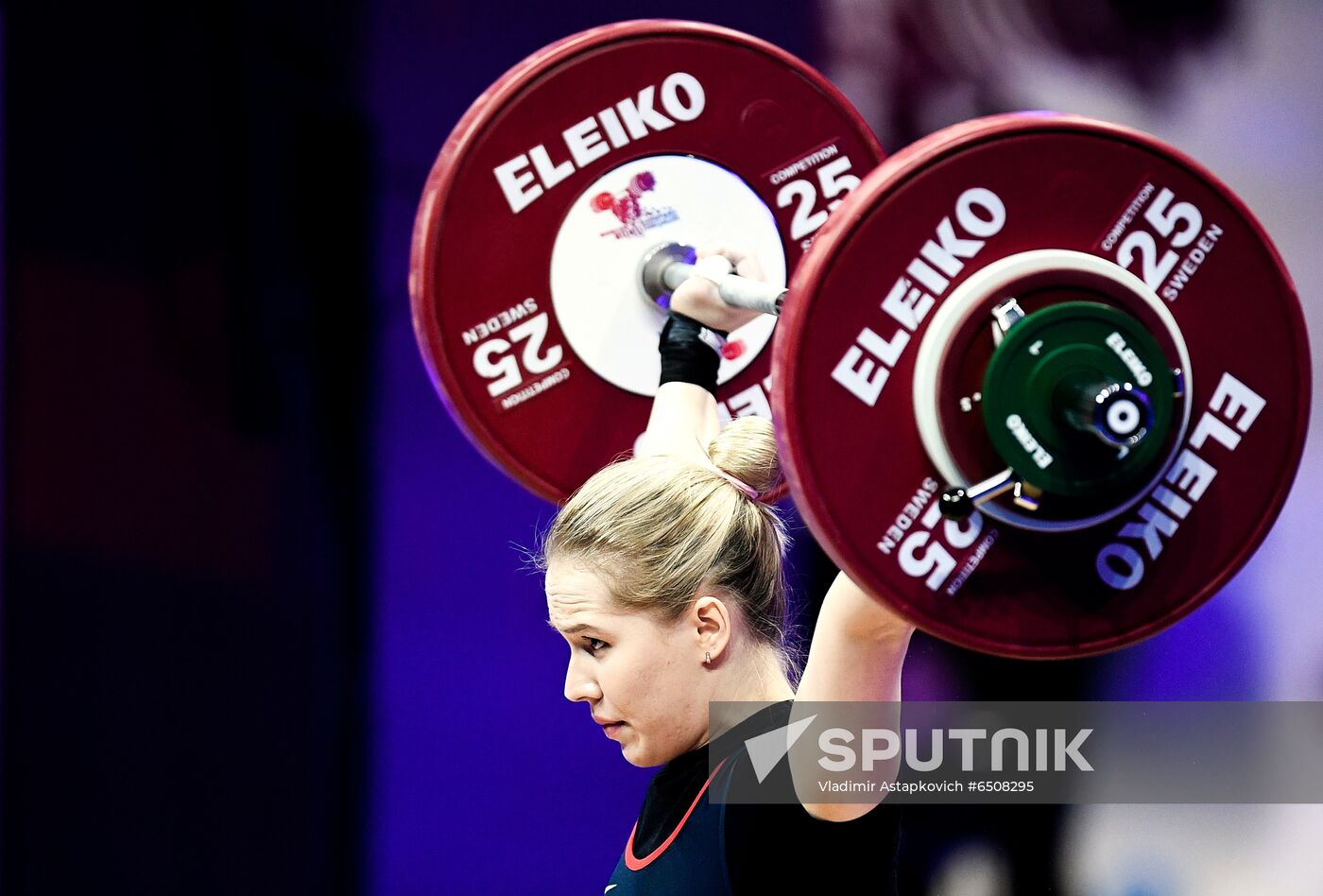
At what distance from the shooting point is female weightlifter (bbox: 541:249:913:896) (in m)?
1.53

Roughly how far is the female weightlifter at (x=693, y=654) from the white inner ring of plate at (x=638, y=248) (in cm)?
33

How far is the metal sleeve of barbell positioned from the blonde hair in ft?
0.69

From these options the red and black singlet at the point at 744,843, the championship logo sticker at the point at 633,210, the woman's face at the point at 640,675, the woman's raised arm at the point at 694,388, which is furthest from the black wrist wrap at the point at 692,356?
the red and black singlet at the point at 744,843

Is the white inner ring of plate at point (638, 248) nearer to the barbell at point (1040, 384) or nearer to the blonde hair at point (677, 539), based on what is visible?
the blonde hair at point (677, 539)

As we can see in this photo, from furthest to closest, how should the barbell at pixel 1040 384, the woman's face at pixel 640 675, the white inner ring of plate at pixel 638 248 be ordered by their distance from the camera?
1. the white inner ring of plate at pixel 638 248
2. the woman's face at pixel 640 675
3. the barbell at pixel 1040 384

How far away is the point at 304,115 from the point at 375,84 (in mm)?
190

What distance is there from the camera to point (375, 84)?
3.47 meters

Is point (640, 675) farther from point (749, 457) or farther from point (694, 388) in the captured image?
point (694, 388)

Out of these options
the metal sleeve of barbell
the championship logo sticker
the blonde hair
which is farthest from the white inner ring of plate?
the blonde hair

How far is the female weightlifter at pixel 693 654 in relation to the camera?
153 centimetres

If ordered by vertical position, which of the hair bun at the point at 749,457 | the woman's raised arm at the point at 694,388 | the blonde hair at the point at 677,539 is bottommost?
the blonde hair at the point at 677,539

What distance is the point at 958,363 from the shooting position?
4.54 feet

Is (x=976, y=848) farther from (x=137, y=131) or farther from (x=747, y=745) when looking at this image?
(x=137, y=131)

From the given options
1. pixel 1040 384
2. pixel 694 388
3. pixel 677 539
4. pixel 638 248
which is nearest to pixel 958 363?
pixel 1040 384
